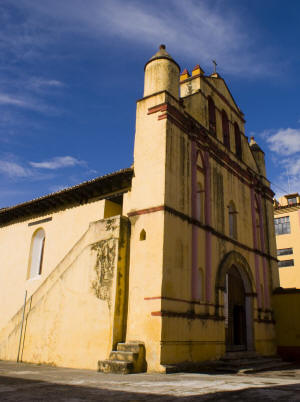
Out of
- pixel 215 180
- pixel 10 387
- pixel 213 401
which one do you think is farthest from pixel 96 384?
pixel 215 180

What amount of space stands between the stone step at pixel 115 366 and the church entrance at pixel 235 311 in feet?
20.9

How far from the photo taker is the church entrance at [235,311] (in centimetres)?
1626

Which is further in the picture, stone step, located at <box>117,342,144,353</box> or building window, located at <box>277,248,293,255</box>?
building window, located at <box>277,248,293,255</box>

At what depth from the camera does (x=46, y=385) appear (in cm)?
838

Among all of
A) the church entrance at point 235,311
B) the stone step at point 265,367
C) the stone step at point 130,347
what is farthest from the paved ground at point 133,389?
the church entrance at point 235,311

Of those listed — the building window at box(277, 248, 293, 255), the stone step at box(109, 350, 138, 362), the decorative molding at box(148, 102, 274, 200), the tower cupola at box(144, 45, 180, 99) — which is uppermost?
the tower cupola at box(144, 45, 180, 99)

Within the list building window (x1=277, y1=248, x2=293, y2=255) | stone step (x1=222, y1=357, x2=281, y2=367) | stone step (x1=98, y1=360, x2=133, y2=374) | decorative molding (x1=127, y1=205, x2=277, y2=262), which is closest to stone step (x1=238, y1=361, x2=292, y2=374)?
stone step (x1=222, y1=357, x2=281, y2=367)

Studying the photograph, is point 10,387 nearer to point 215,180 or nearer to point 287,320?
point 215,180

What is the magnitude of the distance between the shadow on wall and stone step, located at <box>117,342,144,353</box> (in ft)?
11.2

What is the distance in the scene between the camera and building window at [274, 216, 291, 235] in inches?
1428

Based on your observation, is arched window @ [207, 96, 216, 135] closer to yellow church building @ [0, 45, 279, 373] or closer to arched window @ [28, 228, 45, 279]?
yellow church building @ [0, 45, 279, 373]

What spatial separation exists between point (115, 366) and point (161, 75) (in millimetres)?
10518

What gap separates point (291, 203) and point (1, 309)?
29.9 meters

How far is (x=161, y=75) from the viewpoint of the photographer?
14930 mm
